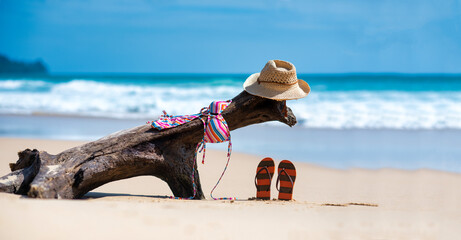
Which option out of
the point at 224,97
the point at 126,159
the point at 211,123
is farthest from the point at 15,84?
the point at 211,123

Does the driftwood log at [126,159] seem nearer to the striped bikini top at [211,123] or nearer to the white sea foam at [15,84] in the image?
the striped bikini top at [211,123]

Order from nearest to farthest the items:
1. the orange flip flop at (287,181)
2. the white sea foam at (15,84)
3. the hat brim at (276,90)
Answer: the hat brim at (276,90)
the orange flip flop at (287,181)
the white sea foam at (15,84)

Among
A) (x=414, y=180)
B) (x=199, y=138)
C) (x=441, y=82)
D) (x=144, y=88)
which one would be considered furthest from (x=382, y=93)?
(x=199, y=138)

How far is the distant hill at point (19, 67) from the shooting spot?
169 ft

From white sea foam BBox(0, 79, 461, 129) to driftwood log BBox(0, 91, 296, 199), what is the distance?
9.25 metres

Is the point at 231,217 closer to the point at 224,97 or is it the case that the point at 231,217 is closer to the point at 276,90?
the point at 276,90

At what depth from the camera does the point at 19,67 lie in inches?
2066

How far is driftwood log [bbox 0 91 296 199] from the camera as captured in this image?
194 inches

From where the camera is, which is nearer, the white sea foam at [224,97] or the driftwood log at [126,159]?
the driftwood log at [126,159]

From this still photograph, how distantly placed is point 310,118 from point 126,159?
1097 centimetres

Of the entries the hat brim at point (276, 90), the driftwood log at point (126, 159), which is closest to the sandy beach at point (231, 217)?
the driftwood log at point (126, 159)

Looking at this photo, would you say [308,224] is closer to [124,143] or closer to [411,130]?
[124,143]

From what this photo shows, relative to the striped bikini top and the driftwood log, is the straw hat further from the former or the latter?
the striped bikini top

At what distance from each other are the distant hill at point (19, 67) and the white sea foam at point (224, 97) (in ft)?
86.7
